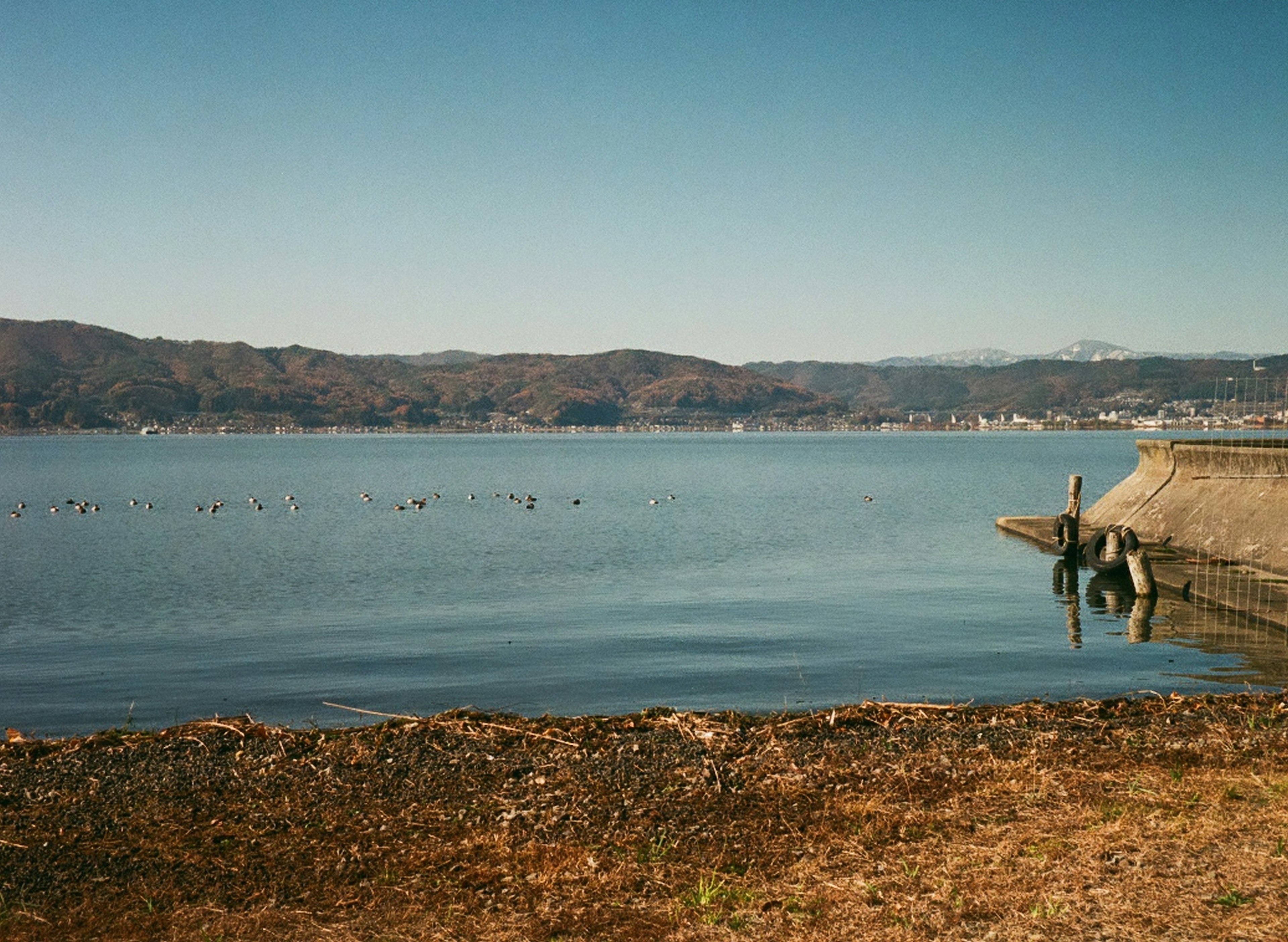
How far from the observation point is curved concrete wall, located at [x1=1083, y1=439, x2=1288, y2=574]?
29328 millimetres

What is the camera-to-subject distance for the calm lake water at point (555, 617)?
18.9m

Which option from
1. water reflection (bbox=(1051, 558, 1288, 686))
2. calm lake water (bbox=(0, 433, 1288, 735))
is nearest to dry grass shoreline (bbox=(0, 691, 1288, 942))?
calm lake water (bbox=(0, 433, 1288, 735))

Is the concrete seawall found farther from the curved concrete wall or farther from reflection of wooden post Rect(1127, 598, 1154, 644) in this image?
reflection of wooden post Rect(1127, 598, 1154, 644)

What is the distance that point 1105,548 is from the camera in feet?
113

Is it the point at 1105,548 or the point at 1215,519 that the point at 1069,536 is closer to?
the point at 1105,548

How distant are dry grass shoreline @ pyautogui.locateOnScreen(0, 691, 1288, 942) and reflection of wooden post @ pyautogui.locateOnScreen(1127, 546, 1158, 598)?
16695mm

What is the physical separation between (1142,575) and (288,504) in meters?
58.9

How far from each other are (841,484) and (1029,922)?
304 feet

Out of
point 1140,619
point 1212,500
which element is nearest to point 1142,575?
point 1140,619

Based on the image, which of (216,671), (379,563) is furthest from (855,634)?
(379,563)

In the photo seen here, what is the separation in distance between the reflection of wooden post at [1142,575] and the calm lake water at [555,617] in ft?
2.62

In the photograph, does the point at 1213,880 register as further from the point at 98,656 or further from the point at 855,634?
the point at 98,656

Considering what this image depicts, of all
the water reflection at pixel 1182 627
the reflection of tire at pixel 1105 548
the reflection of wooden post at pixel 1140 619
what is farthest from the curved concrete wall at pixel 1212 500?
the reflection of wooden post at pixel 1140 619

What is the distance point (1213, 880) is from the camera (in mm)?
7277
